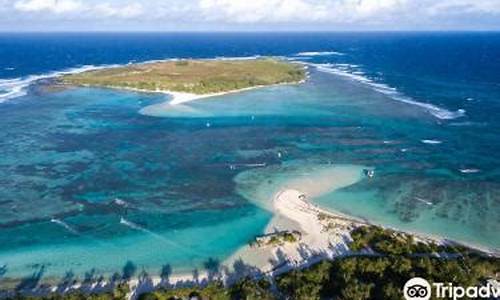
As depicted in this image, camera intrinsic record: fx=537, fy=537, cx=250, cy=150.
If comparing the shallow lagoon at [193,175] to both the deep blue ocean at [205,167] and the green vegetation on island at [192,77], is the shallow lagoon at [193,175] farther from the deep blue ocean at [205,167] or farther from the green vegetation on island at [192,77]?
the green vegetation on island at [192,77]

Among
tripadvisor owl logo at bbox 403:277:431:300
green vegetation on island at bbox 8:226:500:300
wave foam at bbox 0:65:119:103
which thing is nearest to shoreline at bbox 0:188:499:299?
green vegetation on island at bbox 8:226:500:300

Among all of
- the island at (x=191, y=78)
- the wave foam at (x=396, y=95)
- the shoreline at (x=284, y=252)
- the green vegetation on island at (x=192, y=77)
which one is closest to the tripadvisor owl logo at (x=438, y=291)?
the shoreline at (x=284, y=252)

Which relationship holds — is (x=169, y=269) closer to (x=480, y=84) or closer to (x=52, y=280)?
(x=52, y=280)

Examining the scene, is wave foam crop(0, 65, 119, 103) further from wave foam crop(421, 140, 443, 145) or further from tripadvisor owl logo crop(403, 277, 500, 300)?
tripadvisor owl logo crop(403, 277, 500, 300)

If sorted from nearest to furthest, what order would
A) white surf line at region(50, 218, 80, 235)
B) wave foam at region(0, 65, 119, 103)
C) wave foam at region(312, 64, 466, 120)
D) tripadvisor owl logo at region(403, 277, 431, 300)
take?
tripadvisor owl logo at region(403, 277, 431, 300) → white surf line at region(50, 218, 80, 235) → wave foam at region(312, 64, 466, 120) → wave foam at region(0, 65, 119, 103)

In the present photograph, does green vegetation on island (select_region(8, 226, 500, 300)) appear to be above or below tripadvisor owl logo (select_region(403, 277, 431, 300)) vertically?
below

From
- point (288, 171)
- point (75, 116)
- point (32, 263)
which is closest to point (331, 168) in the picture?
point (288, 171)

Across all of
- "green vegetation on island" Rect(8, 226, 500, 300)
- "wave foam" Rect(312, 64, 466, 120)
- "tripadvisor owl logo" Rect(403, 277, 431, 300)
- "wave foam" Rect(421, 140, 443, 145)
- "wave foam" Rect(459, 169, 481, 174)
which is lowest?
"wave foam" Rect(312, 64, 466, 120)
